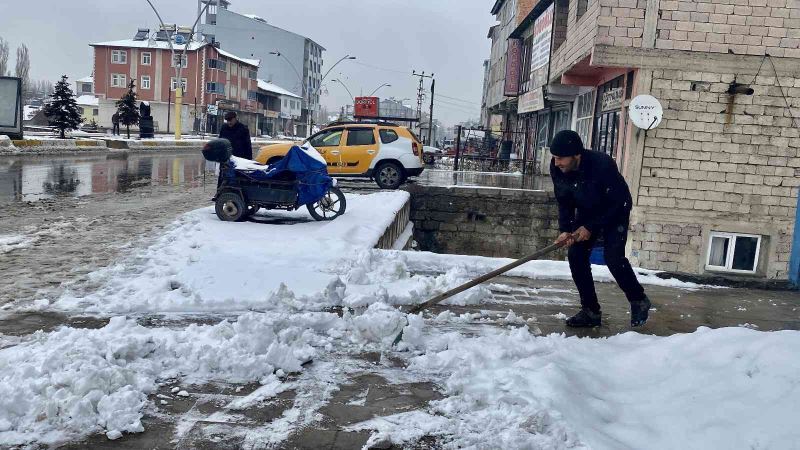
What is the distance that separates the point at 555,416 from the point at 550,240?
42.6 ft

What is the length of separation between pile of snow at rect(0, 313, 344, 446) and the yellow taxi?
39.4 ft

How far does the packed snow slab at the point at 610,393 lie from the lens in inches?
123

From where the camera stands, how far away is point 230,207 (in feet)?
30.3

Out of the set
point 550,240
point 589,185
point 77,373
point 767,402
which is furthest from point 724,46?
point 77,373

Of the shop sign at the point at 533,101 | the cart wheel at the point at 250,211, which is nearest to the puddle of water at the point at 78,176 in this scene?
the cart wheel at the point at 250,211

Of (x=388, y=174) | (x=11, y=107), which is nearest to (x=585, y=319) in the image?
(x=388, y=174)

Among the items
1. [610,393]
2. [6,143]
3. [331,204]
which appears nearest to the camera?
[610,393]

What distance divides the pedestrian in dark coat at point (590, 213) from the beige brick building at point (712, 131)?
7.46 meters

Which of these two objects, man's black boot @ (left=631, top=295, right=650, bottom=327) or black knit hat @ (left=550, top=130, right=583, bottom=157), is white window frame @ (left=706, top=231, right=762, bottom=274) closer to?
man's black boot @ (left=631, top=295, right=650, bottom=327)

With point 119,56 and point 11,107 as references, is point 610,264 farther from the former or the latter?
point 119,56

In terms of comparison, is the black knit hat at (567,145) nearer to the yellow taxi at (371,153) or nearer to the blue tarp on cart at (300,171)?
the blue tarp on cart at (300,171)

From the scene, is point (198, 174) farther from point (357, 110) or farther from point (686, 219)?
point (357, 110)

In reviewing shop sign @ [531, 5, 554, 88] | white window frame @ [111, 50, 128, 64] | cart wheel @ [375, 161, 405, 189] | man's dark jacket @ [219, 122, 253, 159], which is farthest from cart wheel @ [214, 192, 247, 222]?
white window frame @ [111, 50, 128, 64]

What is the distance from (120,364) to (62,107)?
2970 cm
